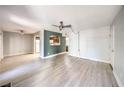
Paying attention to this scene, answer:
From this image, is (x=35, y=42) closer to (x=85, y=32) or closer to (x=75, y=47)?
(x=75, y=47)

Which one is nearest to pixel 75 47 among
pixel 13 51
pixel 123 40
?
pixel 13 51

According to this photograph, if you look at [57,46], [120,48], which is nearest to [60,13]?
[120,48]

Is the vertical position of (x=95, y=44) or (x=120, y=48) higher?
(x=95, y=44)

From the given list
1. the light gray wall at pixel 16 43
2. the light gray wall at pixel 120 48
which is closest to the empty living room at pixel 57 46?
the light gray wall at pixel 16 43

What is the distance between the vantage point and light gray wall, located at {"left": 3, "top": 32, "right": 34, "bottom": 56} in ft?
27.0

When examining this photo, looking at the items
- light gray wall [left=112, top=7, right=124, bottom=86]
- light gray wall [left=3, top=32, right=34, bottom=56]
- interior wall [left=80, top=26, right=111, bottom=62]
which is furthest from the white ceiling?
light gray wall [left=3, top=32, right=34, bottom=56]

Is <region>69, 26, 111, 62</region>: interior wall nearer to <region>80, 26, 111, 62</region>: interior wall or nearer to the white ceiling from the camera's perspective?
<region>80, 26, 111, 62</region>: interior wall

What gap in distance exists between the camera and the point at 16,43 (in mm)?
9086

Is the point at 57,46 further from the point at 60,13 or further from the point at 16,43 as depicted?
the point at 60,13

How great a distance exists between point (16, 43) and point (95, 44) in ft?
21.7

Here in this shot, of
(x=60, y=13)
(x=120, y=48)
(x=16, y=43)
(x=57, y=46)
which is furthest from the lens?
(x=57, y=46)
